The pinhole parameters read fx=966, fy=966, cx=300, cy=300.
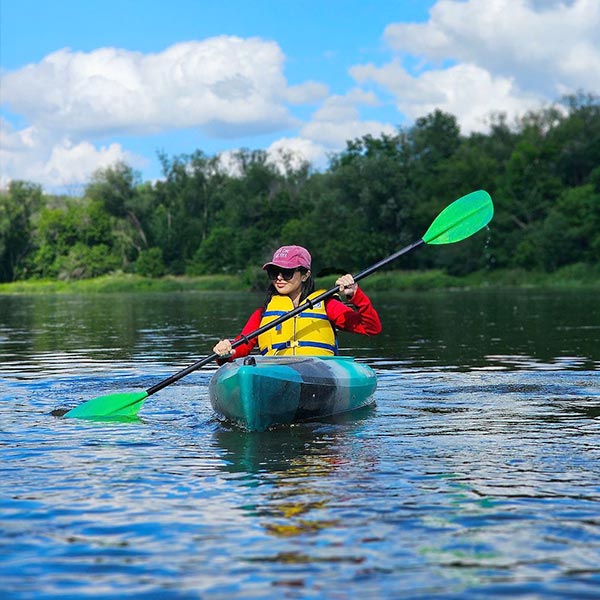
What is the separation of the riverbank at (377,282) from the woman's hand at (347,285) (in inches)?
1688

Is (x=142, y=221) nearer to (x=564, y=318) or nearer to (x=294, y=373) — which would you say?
(x=564, y=318)

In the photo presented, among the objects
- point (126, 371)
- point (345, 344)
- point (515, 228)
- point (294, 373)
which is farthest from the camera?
point (515, 228)

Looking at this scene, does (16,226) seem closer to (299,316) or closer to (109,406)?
(109,406)

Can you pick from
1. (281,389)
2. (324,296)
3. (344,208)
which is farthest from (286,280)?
(344,208)

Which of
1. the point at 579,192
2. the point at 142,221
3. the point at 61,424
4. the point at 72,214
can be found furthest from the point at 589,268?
the point at 61,424

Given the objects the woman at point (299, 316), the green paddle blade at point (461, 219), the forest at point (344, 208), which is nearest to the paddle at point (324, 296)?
the green paddle blade at point (461, 219)

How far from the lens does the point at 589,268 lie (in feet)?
187

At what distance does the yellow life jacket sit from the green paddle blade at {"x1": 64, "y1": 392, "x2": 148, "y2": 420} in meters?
1.29

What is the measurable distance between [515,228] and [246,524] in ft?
207

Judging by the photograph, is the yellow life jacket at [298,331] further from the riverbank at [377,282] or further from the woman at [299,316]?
the riverbank at [377,282]

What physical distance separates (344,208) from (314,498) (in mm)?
62112

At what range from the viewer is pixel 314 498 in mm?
5410

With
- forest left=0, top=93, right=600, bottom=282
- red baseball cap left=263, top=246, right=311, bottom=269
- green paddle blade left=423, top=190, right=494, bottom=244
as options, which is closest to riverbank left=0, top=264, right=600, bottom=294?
forest left=0, top=93, right=600, bottom=282

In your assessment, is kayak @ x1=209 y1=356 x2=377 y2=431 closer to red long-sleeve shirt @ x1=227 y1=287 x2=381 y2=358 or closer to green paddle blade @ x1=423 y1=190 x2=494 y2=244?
red long-sleeve shirt @ x1=227 y1=287 x2=381 y2=358
